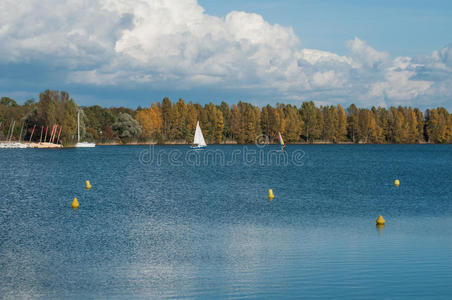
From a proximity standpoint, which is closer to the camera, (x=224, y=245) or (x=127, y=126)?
(x=224, y=245)

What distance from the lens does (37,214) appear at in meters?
34.5

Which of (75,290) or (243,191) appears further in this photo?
(243,191)

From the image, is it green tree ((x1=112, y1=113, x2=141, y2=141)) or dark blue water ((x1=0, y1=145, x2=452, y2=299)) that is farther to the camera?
green tree ((x1=112, y1=113, x2=141, y2=141))

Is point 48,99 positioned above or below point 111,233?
above

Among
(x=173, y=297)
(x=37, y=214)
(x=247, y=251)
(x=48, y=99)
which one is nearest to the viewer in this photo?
(x=173, y=297)

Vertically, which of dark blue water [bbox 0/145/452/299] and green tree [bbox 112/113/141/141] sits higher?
green tree [bbox 112/113/141/141]

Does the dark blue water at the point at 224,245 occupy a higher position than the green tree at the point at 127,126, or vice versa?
the green tree at the point at 127,126

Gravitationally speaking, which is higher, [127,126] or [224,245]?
[127,126]

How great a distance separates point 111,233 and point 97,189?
24864 millimetres

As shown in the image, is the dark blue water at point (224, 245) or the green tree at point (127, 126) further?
the green tree at point (127, 126)

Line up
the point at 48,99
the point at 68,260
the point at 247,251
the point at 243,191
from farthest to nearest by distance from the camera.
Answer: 1. the point at 48,99
2. the point at 243,191
3. the point at 247,251
4. the point at 68,260

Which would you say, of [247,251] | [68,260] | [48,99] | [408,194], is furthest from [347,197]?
[48,99]

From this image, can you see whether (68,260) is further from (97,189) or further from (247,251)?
(97,189)

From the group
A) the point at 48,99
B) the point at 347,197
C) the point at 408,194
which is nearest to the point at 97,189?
the point at 347,197
